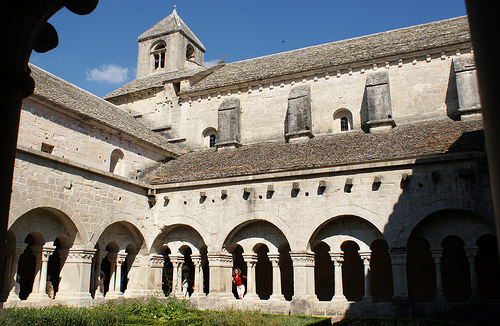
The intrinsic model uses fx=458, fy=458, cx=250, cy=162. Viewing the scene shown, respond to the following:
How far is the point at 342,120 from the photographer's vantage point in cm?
1989

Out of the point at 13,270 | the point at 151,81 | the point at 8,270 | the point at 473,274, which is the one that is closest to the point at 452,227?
the point at 473,274

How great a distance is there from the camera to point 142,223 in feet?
53.9

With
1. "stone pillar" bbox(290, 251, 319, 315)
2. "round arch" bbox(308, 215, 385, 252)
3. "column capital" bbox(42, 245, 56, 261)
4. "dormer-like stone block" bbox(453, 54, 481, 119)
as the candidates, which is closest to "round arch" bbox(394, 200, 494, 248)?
→ "round arch" bbox(308, 215, 385, 252)

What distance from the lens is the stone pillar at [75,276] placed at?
44.9 ft

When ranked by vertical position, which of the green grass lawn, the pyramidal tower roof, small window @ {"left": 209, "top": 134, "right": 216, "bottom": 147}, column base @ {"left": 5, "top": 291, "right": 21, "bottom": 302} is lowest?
the green grass lawn

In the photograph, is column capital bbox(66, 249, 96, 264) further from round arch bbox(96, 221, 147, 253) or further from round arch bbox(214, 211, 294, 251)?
round arch bbox(214, 211, 294, 251)

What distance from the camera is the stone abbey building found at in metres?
13.1

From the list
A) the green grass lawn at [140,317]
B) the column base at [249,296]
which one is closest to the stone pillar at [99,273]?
the green grass lawn at [140,317]

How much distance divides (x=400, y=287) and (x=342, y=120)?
8.65 m

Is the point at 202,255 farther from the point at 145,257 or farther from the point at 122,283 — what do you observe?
the point at 122,283

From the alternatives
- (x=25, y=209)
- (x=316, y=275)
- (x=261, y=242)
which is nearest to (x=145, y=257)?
(x=261, y=242)

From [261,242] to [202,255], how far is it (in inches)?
106

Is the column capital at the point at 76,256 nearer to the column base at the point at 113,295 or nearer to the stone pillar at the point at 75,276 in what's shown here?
the stone pillar at the point at 75,276

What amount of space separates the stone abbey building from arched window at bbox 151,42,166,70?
564cm
